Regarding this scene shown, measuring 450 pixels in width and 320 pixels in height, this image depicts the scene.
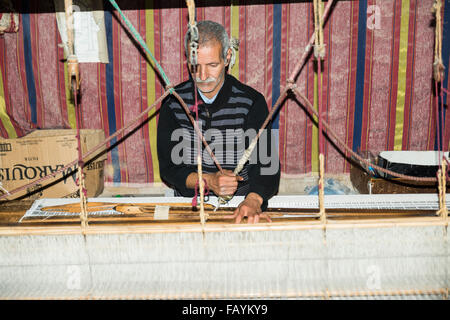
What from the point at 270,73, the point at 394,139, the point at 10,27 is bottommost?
the point at 394,139

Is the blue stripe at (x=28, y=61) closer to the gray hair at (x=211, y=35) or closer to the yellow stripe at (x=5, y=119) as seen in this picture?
the yellow stripe at (x=5, y=119)

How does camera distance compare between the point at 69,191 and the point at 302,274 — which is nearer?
the point at 302,274

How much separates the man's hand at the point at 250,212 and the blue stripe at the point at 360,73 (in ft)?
7.39

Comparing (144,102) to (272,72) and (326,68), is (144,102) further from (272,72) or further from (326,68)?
(326,68)

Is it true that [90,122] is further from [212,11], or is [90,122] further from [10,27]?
[212,11]

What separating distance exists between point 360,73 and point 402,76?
372 millimetres

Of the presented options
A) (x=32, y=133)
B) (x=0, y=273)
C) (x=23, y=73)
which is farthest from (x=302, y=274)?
(x=23, y=73)

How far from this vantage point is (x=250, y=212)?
1.41 m

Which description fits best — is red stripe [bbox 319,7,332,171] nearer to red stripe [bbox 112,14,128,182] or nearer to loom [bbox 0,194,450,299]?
red stripe [bbox 112,14,128,182]

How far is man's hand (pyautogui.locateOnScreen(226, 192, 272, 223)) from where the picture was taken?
136 centimetres

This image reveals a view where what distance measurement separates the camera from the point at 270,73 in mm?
3320

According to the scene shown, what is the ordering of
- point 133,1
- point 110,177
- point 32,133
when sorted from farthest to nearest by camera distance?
point 110,177 → point 32,133 → point 133,1

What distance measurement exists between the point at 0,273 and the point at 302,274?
103 cm

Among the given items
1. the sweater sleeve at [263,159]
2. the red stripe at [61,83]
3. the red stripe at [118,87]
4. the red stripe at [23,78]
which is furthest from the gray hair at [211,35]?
the red stripe at [23,78]
